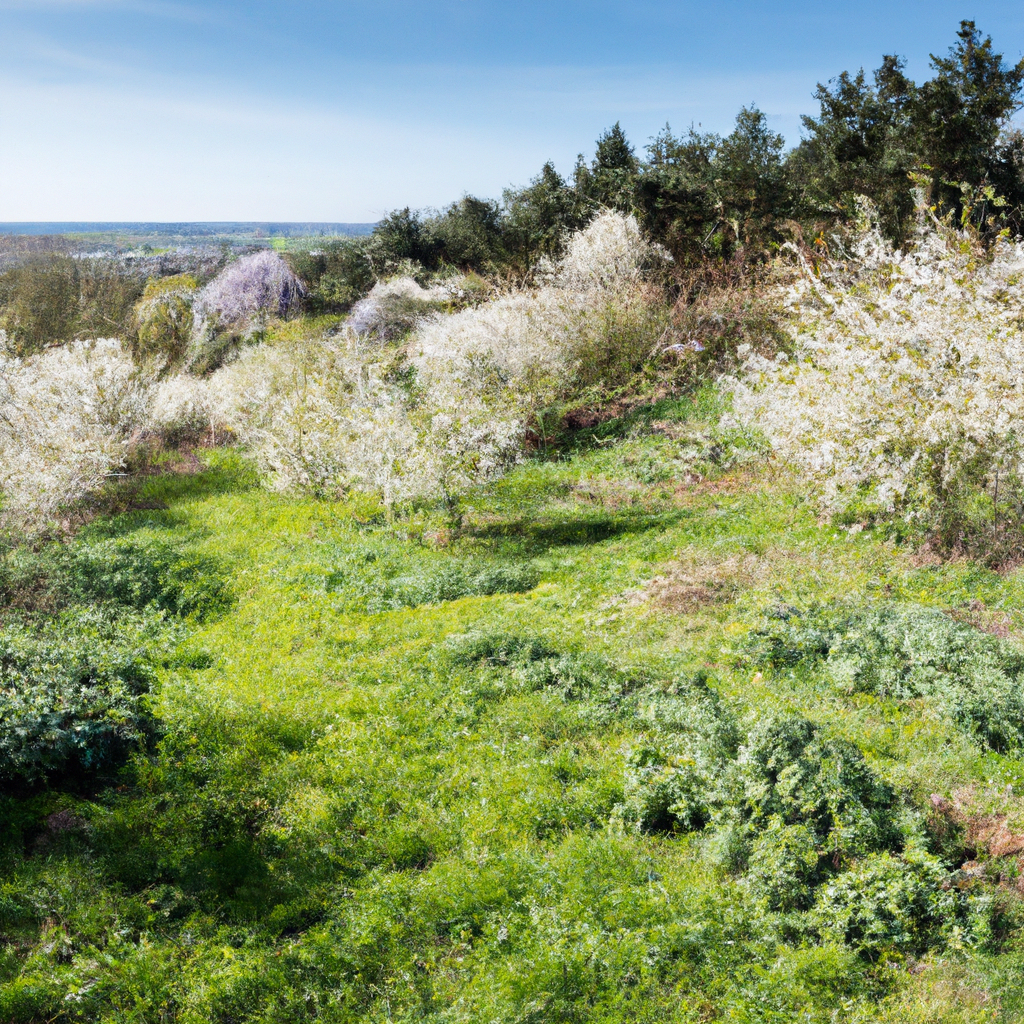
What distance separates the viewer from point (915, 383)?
840 centimetres

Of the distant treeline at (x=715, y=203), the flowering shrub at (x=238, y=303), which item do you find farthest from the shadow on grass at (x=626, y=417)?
the flowering shrub at (x=238, y=303)

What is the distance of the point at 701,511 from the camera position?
11.2m

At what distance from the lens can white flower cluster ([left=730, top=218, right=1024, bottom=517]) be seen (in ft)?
25.7

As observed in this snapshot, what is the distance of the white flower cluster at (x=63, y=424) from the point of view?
41.9ft

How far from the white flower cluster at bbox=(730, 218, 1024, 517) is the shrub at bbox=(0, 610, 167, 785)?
7.78 m

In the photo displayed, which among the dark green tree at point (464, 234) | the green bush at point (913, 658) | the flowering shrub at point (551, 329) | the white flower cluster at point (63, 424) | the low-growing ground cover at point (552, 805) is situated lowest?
the low-growing ground cover at point (552, 805)

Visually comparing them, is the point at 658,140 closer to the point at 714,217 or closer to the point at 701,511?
the point at 714,217

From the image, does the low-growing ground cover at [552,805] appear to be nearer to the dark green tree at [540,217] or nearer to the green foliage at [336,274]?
the dark green tree at [540,217]

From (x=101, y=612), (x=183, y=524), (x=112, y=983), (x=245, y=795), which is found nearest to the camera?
(x=112, y=983)

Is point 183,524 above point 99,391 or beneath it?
beneath

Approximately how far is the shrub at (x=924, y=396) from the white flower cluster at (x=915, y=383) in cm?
1

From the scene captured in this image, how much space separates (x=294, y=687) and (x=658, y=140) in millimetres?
19888

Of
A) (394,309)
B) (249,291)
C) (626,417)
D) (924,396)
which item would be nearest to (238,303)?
(249,291)

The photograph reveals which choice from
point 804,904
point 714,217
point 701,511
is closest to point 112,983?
point 804,904
